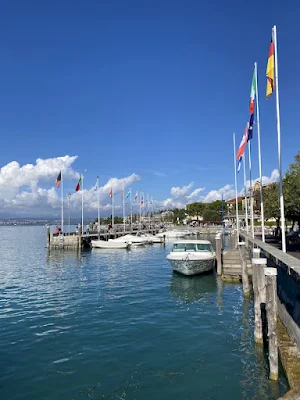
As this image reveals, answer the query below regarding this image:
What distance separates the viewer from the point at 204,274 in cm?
3016

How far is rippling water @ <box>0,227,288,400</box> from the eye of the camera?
10387 millimetres

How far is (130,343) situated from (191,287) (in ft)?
40.2

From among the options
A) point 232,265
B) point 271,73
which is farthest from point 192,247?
point 271,73

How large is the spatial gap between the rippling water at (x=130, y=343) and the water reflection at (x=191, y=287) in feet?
0.24

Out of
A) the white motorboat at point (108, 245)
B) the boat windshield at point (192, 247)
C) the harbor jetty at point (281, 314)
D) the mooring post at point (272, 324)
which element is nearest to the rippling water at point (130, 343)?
the mooring post at point (272, 324)

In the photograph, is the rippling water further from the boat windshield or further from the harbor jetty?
the boat windshield

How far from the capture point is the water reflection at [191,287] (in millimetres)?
22725

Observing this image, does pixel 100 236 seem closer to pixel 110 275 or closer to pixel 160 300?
pixel 110 275

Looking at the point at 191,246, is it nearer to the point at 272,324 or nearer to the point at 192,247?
the point at 192,247

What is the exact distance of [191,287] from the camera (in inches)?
1011

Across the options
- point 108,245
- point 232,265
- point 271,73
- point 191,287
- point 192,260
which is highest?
point 271,73

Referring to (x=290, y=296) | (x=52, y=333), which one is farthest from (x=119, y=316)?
(x=290, y=296)

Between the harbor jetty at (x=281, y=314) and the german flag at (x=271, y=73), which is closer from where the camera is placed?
the harbor jetty at (x=281, y=314)

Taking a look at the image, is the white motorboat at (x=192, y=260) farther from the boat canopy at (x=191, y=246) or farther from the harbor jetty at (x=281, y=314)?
the harbor jetty at (x=281, y=314)
